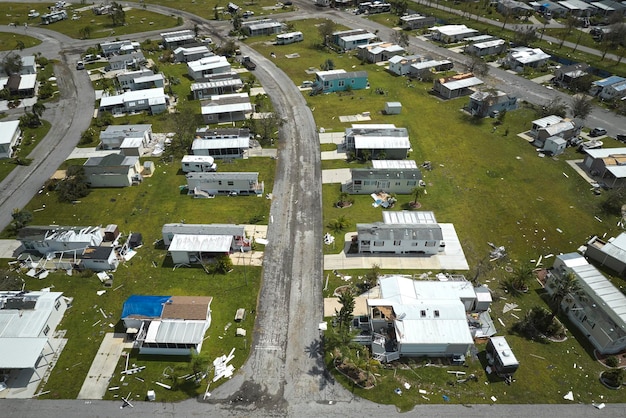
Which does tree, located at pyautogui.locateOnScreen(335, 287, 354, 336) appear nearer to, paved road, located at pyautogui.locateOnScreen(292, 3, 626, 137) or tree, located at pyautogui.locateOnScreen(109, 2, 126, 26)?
paved road, located at pyautogui.locateOnScreen(292, 3, 626, 137)

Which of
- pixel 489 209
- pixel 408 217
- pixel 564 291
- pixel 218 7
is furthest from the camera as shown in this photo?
pixel 218 7

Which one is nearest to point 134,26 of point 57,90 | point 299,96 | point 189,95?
point 57,90

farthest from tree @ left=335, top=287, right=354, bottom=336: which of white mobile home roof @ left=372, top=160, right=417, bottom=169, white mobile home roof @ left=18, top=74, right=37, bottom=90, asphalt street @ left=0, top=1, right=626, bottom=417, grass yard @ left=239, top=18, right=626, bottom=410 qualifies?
white mobile home roof @ left=18, top=74, right=37, bottom=90

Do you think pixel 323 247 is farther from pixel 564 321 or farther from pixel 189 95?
pixel 189 95

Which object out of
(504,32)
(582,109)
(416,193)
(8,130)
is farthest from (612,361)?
(504,32)

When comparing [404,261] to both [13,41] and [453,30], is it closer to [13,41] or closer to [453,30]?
[453,30]

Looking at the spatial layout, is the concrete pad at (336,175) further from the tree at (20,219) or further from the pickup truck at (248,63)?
the pickup truck at (248,63)
